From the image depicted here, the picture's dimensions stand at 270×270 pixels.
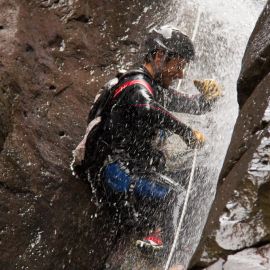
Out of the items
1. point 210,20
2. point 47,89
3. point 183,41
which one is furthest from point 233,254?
point 210,20

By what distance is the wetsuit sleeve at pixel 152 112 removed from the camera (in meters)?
5.05

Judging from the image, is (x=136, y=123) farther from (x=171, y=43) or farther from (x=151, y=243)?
(x=151, y=243)

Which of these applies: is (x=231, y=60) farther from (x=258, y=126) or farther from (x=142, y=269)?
(x=258, y=126)

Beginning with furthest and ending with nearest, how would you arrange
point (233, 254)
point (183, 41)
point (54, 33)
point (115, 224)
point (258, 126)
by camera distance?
point (54, 33)
point (115, 224)
point (183, 41)
point (258, 126)
point (233, 254)

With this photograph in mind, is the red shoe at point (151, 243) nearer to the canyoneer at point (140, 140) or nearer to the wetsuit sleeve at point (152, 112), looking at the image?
the canyoneer at point (140, 140)

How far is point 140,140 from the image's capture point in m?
5.52

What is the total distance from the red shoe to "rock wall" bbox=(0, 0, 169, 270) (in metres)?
0.83

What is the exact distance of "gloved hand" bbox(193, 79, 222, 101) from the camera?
20.1ft

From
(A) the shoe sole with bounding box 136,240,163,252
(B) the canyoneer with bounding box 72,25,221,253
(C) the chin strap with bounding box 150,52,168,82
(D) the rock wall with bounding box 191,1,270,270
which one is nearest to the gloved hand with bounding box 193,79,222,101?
(B) the canyoneer with bounding box 72,25,221,253

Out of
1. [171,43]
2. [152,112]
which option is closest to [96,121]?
[152,112]

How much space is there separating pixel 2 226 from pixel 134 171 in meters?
2.24

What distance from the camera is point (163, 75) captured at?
5641 mm

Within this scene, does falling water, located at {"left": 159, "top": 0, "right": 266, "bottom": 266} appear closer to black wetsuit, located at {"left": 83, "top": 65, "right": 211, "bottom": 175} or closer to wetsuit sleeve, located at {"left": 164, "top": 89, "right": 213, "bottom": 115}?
wetsuit sleeve, located at {"left": 164, "top": 89, "right": 213, "bottom": 115}

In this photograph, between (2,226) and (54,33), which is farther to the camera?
(54,33)
